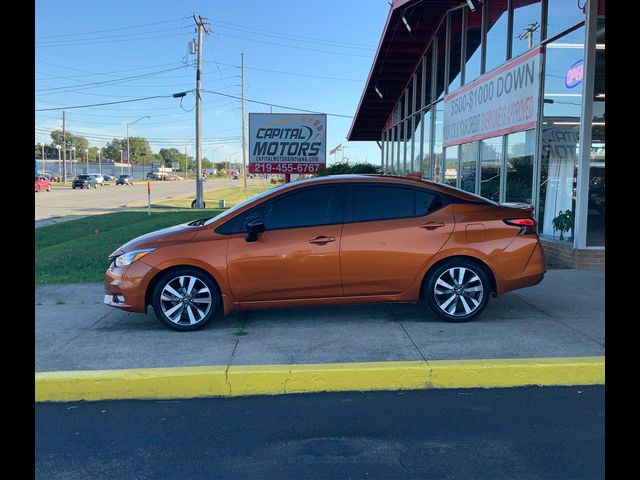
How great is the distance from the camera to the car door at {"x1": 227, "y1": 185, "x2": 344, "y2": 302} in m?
5.53

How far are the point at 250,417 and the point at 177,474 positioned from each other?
0.81 m

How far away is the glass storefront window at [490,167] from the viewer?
11.5 meters

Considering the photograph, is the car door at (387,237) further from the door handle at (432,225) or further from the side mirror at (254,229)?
the side mirror at (254,229)

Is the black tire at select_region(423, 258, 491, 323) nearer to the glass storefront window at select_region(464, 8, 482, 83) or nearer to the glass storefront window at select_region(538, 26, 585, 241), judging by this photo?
the glass storefront window at select_region(538, 26, 585, 241)

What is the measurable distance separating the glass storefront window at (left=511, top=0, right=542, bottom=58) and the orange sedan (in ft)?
19.1

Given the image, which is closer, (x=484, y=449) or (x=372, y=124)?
(x=484, y=449)

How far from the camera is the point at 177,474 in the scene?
318cm

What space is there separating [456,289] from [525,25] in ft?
23.5

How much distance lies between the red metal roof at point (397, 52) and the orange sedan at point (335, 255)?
303 inches

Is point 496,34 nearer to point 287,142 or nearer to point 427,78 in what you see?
point 427,78

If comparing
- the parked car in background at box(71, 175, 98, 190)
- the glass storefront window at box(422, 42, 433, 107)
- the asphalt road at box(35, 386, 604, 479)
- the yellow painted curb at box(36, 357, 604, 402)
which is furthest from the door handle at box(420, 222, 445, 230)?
the parked car in background at box(71, 175, 98, 190)

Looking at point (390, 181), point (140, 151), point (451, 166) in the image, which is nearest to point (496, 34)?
point (451, 166)

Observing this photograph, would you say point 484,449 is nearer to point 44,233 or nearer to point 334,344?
point 334,344
